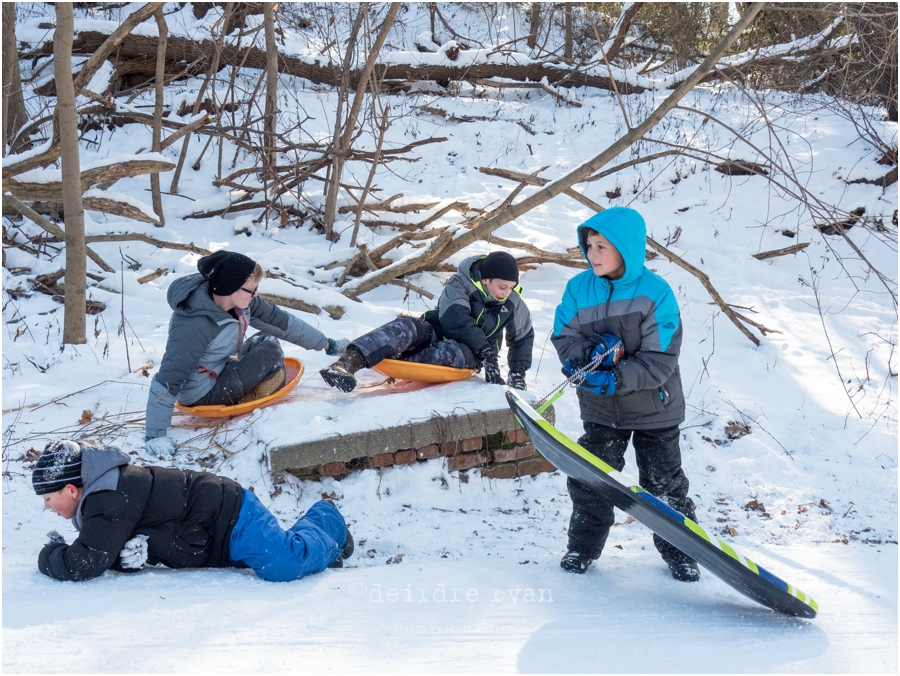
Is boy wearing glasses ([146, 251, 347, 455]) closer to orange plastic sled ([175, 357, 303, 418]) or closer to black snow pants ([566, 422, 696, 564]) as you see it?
orange plastic sled ([175, 357, 303, 418])

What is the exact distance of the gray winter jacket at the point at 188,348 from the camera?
3.64 m

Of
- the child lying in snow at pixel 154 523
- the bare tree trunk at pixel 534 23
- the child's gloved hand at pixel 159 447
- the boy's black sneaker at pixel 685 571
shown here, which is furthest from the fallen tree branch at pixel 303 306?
the bare tree trunk at pixel 534 23

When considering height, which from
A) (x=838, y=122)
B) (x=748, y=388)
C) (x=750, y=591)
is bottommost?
(x=748, y=388)

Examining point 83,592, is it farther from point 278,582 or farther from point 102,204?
point 102,204

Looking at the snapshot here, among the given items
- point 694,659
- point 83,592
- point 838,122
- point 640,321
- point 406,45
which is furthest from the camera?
point 406,45

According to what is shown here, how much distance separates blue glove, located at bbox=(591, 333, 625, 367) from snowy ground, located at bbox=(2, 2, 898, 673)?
87 centimetres

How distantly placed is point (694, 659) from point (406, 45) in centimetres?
1274

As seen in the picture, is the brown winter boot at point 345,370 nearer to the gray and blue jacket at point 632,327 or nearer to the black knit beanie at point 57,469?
the gray and blue jacket at point 632,327

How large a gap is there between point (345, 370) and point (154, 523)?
162cm

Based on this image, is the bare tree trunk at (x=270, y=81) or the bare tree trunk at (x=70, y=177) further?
the bare tree trunk at (x=270, y=81)

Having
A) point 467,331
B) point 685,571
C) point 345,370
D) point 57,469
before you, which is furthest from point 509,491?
point 57,469

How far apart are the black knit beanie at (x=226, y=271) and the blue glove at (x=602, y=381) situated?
1820mm

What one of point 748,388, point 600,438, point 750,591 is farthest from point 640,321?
point 748,388

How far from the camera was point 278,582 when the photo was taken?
2.65 metres
